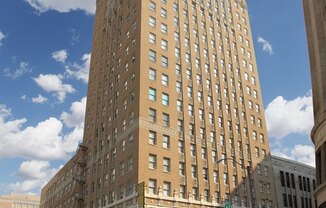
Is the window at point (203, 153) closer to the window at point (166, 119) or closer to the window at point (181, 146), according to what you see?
the window at point (181, 146)

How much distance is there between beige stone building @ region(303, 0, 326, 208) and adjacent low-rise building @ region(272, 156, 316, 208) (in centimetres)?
3088

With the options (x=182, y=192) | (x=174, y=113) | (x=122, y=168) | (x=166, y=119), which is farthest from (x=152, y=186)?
(x=174, y=113)

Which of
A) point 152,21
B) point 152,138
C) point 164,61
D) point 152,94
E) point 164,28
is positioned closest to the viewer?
point 152,138

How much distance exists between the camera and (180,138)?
172ft

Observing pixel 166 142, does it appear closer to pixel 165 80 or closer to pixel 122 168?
pixel 122 168

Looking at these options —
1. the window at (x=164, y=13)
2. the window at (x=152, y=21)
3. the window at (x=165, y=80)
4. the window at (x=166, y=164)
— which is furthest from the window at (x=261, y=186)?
the window at (x=164, y=13)

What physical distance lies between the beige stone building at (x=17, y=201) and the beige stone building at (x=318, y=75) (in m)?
171

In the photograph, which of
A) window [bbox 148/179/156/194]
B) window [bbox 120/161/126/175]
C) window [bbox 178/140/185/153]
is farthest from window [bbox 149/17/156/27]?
window [bbox 148/179/156/194]

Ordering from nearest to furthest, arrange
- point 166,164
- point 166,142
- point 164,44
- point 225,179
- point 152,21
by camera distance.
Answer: point 166,164 < point 166,142 < point 225,179 < point 164,44 < point 152,21

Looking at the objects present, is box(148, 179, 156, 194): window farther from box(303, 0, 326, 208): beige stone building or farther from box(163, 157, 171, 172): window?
box(303, 0, 326, 208): beige stone building

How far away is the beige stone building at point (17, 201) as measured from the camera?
582ft

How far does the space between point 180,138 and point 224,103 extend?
13.4 meters

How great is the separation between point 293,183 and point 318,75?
3671 centimetres

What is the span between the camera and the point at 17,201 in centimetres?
18162
